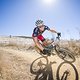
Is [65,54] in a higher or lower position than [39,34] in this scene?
lower

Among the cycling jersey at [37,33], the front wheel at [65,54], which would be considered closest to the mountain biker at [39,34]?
the cycling jersey at [37,33]

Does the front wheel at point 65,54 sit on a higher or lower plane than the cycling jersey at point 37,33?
lower

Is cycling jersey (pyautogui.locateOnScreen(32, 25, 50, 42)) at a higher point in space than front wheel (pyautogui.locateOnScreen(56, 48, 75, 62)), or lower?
higher

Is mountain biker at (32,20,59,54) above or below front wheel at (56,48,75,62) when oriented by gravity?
above

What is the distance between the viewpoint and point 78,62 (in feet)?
30.4

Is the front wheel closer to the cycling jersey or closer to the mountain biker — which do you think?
the mountain biker

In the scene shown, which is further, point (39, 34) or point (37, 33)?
point (39, 34)

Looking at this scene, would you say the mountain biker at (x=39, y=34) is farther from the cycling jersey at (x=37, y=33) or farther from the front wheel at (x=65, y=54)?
the front wheel at (x=65, y=54)

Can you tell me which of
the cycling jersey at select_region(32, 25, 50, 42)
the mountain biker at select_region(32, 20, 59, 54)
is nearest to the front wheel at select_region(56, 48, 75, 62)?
the mountain biker at select_region(32, 20, 59, 54)

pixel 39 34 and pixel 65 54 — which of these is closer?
pixel 65 54

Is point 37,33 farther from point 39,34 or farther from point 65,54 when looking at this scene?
point 65,54

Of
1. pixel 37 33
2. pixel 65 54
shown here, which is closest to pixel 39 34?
pixel 37 33

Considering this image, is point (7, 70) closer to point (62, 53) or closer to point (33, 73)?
point (33, 73)

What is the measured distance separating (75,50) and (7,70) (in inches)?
215
